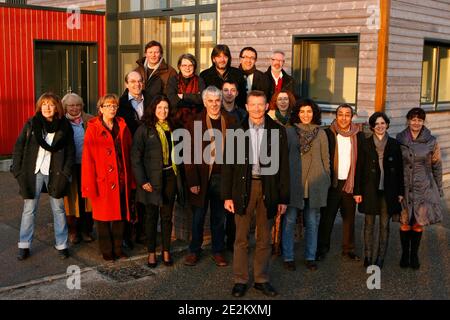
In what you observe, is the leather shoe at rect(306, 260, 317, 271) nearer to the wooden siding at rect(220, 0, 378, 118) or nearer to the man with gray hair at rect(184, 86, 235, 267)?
the man with gray hair at rect(184, 86, 235, 267)

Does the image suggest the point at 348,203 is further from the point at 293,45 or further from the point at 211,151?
the point at 293,45

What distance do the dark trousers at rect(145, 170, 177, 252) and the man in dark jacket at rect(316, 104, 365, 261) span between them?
5.62ft

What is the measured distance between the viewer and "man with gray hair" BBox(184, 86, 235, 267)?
218 inches

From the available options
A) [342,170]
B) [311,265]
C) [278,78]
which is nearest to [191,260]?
[311,265]

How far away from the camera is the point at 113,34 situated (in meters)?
13.8

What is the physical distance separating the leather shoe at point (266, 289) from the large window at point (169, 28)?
23.5ft

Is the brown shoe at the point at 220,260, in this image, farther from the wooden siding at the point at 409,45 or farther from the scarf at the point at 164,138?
the wooden siding at the point at 409,45

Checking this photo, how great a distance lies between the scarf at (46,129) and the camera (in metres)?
5.80

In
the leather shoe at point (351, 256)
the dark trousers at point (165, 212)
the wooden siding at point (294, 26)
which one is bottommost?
the leather shoe at point (351, 256)

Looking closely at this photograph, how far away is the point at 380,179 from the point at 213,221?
1.84 m

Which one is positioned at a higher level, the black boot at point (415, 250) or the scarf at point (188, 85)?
the scarf at point (188, 85)

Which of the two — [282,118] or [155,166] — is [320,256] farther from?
[155,166]

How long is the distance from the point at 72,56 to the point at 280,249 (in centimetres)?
903

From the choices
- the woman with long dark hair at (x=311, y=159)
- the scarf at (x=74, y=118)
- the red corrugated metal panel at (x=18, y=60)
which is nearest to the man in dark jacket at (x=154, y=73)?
the scarf at (x=74, y=118)
